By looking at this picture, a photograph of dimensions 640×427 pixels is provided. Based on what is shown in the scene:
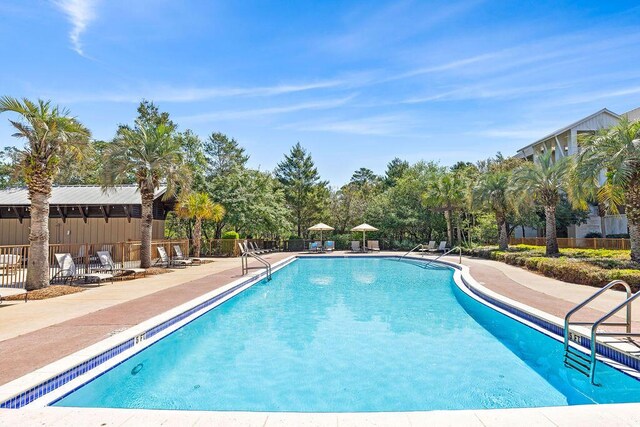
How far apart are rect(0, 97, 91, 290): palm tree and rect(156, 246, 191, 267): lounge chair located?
6.64 m

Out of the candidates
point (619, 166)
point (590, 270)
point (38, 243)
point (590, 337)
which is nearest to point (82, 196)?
point (38, 243)

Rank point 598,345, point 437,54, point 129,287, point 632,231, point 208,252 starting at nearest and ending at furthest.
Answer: point 598,345 < point 129,287 < point 632,231 < point 437,54 < point 208,252

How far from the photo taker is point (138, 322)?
6.38 meters

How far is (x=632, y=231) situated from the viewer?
11891 millimetres

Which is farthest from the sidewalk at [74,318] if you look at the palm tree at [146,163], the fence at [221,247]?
the fence at [221,247]

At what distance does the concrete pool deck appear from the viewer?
3.18 metres

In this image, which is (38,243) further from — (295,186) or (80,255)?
(295,186)

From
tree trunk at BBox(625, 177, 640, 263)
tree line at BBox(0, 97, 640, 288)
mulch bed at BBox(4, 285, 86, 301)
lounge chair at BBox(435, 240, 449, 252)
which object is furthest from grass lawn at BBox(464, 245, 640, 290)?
mulch bed at BBox(4, 285, 86, 301)

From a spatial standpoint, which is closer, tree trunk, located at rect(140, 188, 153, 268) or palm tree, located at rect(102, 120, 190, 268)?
palm tree, located at rect(102, 120, 190, 268)

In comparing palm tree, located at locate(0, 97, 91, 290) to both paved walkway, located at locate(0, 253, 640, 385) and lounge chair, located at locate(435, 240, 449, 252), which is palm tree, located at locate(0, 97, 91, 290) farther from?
lounge chair, located at locate(435, 240, 449, 252)

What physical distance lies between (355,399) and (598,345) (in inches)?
134

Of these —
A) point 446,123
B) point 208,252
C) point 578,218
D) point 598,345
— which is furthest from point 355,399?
point 578,218

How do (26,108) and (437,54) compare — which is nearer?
(26,108)

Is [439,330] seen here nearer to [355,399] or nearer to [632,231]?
[355,399]
